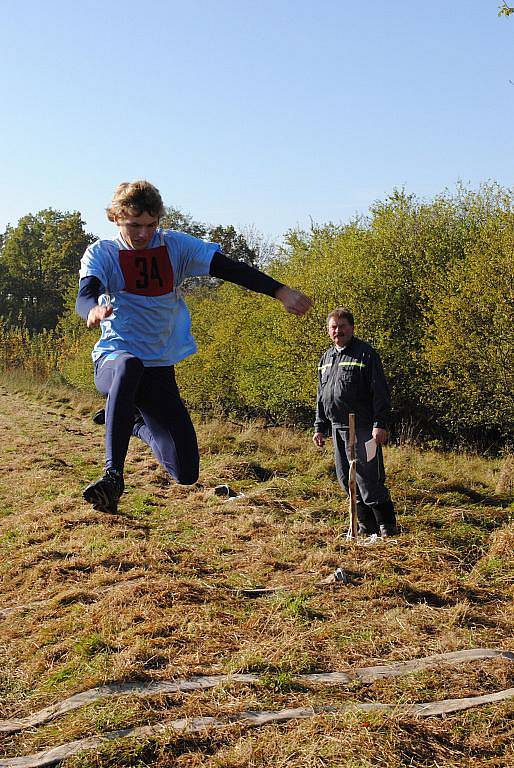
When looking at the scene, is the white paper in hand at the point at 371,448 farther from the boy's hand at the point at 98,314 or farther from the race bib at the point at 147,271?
the boy's hand at the point at 98,314

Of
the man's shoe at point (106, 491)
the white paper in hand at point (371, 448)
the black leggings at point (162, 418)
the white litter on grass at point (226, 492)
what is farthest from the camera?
the white litter on grass at point (226, 492)

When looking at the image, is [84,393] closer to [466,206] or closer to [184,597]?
[466,206]

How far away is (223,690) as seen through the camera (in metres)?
3.89

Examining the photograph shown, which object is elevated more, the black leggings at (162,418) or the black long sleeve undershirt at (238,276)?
the black long sleeve undershirt at (238,276)

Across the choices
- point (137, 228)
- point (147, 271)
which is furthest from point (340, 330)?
point (137, 228)

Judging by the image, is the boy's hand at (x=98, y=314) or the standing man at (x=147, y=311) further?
the standing man at (x=147, y=311)

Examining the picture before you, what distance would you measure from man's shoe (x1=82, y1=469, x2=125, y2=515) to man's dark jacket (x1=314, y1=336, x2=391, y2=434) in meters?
3.46

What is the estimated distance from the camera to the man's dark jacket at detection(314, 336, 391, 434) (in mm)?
7090

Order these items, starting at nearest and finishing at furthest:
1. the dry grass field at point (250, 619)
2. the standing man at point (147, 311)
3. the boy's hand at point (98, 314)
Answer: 1. the dry grass field at point (250, 619)
2. the boy's hand at point (98, 314)
3. the standing man at point (147, 311)

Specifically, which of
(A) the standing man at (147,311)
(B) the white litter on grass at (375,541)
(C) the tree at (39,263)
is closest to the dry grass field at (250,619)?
(B) the white litter on grass at (375,541)

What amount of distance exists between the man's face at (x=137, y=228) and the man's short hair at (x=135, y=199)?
0.03m

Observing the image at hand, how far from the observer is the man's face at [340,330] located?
721 centimetres

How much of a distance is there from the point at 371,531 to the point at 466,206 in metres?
11.6

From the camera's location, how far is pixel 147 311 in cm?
456
